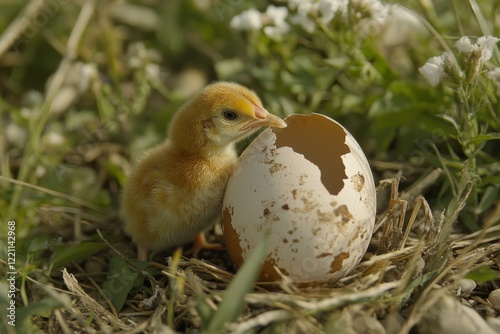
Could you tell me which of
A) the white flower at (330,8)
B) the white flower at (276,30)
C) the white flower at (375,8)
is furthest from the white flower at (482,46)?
the white flower at (276,30)

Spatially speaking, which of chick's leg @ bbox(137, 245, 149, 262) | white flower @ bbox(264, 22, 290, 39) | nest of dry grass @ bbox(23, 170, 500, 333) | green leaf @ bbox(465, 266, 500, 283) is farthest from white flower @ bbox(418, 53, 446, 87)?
chick's leg @ bbox(137, 245, 149, 262)

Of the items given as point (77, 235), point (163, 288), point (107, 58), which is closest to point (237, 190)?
point (163, 288)

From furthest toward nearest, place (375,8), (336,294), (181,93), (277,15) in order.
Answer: (181,93) < (277,15) < (375,8) < (336,294)

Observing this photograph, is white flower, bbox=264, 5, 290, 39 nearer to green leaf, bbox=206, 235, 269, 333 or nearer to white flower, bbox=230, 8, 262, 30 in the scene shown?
white flower, bbox=230, 8, 262, 30

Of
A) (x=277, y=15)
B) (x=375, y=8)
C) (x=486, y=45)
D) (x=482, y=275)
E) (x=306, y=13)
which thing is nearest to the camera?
(x=482, y=275)

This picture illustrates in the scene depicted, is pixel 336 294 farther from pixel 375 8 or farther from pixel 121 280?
pixel 375 8

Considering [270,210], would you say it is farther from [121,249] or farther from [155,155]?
[121,249]

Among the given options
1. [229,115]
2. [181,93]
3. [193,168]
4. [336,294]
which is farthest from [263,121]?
[181,93]
